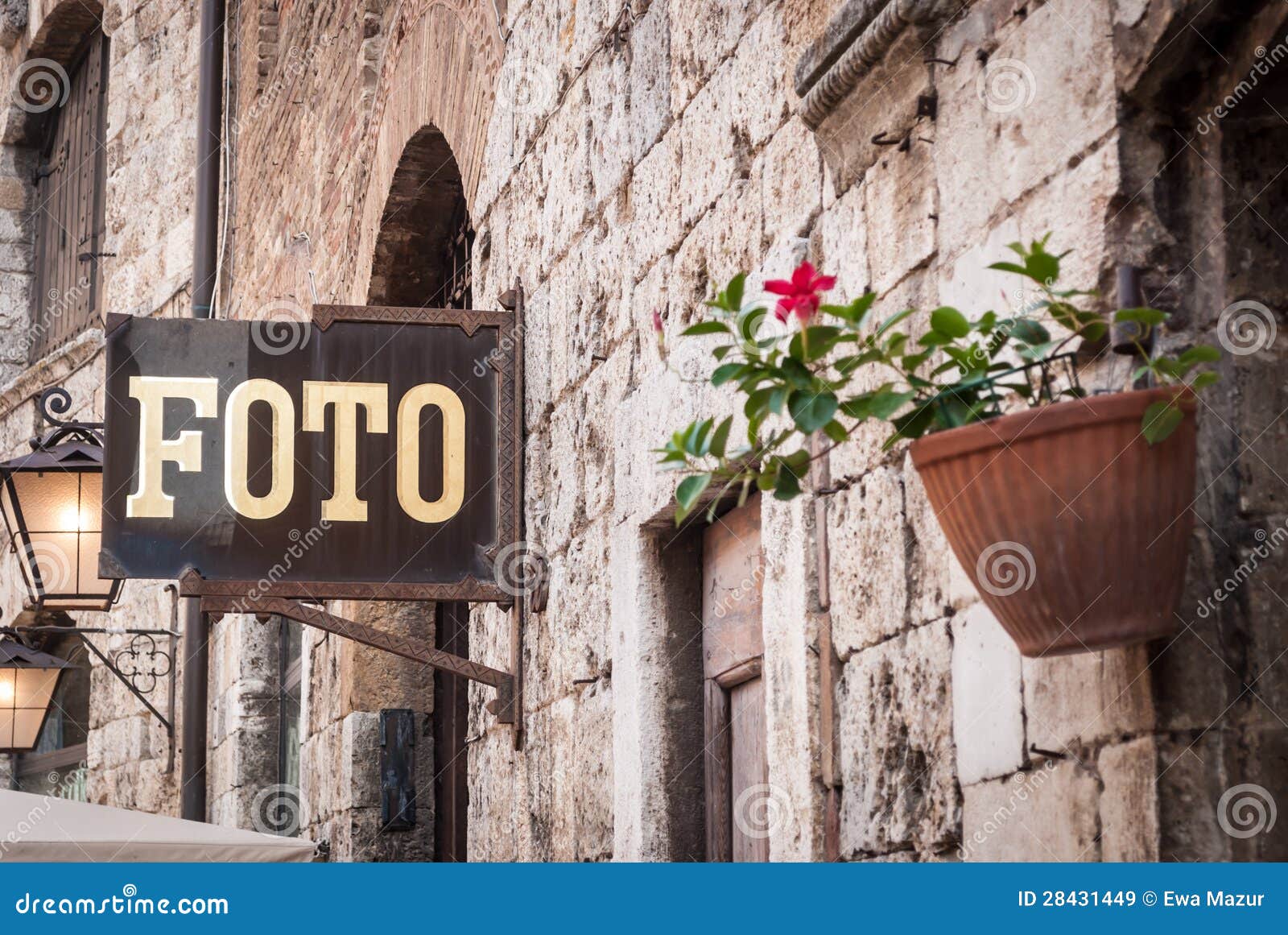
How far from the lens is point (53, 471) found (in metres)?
6.81

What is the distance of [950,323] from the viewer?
7.14 feet

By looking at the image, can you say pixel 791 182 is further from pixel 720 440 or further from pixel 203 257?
pixel 203 257

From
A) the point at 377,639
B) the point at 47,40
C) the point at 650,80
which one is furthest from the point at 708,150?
the point at 47,40

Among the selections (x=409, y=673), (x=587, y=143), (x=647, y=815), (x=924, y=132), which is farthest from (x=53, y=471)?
(x=924, y=132)

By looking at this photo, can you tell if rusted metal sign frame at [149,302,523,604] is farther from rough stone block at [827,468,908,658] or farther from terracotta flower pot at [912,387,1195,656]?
terracotta flower pot at [912,387,1195,656]

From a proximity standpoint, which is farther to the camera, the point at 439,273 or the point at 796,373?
the point at 439,273

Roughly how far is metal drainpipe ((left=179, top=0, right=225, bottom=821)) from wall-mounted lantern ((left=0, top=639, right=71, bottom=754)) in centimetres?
130

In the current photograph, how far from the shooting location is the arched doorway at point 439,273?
6520 mm

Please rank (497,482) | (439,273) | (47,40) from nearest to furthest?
(497,482)
(439,273)
(47,40)

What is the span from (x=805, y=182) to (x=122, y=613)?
8587 mm

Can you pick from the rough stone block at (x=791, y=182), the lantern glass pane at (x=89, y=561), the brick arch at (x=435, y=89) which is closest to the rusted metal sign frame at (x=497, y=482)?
the brick arch at (x=435, y=89)

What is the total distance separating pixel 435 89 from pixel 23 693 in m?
3.70

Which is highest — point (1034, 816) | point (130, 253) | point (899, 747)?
point (130, 253)

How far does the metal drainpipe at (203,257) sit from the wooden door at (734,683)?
6.05m
